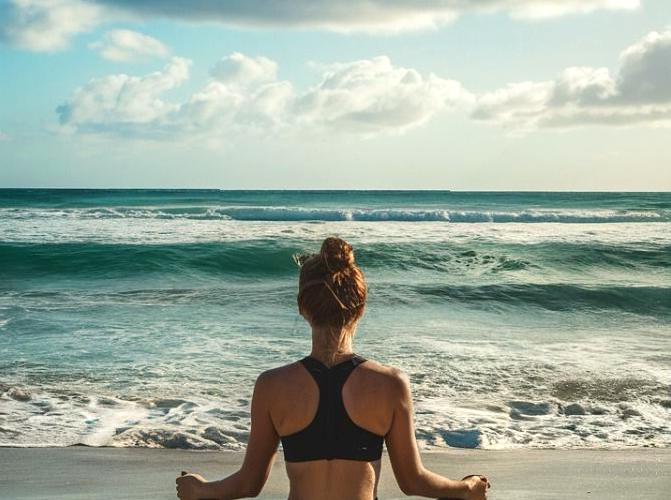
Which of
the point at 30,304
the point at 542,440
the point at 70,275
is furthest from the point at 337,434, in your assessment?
the point at 70,275

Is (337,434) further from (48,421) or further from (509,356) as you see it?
(509,356)

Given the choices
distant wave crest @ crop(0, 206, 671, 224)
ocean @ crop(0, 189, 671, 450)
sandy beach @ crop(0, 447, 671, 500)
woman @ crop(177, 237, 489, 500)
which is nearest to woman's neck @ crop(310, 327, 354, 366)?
woman @ crop(177, 237, 489, 500)

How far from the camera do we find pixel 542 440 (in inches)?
245

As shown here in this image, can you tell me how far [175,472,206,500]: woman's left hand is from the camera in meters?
2.58

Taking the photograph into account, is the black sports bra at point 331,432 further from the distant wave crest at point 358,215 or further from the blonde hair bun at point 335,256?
the distant wave crest at point 358,215

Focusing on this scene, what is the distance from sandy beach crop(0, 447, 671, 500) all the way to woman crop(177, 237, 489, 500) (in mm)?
2222

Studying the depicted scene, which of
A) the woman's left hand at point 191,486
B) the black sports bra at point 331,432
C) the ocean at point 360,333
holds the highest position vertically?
the black sports bra at point 331,432

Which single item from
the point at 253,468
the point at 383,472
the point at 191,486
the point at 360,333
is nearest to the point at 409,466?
the point at 253,468

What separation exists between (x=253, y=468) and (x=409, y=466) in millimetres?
475

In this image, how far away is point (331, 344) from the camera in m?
2.53

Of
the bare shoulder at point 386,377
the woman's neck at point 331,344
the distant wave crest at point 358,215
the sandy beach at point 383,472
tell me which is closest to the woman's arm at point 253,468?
the woman's neck at point 331,344

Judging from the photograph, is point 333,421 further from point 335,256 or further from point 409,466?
point 335,256

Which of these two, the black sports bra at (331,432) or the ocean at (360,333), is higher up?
the black sports bra at (331,432)

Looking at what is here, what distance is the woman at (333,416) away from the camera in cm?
247
